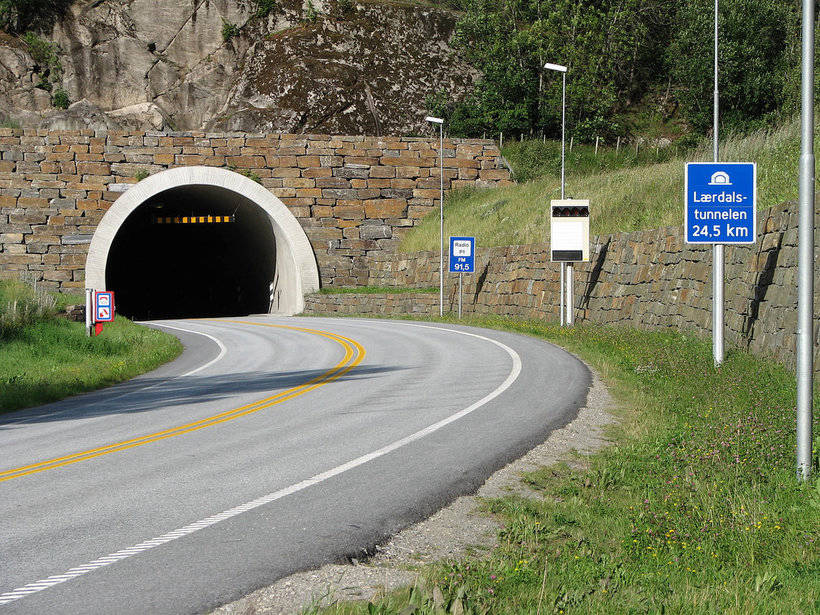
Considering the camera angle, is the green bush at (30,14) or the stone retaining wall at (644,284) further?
the green bush at (30,14)

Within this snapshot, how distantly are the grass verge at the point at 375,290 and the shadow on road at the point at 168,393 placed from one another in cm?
2048

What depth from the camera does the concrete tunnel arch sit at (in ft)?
123

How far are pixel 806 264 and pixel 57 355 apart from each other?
16.0m

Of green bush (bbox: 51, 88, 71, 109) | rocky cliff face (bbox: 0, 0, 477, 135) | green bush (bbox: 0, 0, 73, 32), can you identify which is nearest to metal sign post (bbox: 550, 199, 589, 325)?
rocky cliff face (bbox: 0, 0, 477, 135)

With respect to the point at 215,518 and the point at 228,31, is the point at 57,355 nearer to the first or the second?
the point at 215,518

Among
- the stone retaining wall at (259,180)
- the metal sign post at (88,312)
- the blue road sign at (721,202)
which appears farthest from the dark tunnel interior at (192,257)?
the blue road sign at (721,202)

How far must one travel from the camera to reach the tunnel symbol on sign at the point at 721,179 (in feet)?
46.6

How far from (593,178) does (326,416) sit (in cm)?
3129

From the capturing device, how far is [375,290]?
39594 mm

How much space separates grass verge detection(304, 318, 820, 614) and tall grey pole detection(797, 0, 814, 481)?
368 mm

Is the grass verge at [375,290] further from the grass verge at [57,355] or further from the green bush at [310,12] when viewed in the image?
the green bush at [310,12]

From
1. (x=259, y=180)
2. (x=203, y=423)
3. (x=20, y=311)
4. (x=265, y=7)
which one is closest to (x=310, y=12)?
(x=265, y=7)

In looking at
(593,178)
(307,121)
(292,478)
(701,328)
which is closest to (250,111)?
(307,121)

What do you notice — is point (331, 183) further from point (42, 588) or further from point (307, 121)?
point (42, 588)
